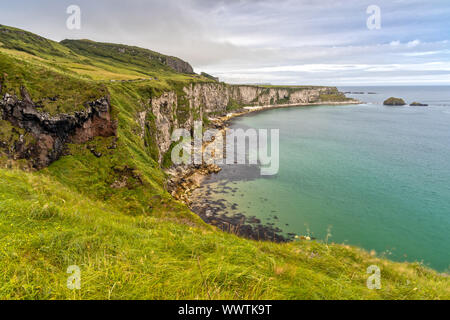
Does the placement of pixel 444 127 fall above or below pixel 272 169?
above

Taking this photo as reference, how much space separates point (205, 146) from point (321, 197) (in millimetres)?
40331

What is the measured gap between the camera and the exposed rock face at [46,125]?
19.1 meters

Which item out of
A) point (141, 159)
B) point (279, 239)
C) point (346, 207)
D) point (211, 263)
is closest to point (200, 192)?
point (141, 159)

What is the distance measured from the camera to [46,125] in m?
20.8

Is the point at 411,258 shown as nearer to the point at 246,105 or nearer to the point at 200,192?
the point at 200,192

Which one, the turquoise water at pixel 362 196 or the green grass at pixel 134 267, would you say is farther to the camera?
the turquoise water at pixel 362 196

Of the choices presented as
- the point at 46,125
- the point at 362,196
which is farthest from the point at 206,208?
the point at 362,196

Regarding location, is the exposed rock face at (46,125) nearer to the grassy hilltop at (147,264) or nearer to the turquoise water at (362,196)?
the grassy hilltop at (147,264)

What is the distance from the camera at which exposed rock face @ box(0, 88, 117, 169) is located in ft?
62.8

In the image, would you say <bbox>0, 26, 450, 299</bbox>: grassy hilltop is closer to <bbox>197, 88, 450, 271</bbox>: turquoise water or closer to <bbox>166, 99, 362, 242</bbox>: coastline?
<bbox>166, 99, 362, 242</bbox>: coastline

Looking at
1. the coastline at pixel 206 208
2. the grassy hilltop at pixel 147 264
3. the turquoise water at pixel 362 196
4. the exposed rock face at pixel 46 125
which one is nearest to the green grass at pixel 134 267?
the grassy hilltop at pixel 147 264

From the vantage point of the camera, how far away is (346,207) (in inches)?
1400

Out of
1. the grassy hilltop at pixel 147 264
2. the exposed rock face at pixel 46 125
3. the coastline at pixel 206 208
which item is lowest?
the coastline at pixel 206 208
